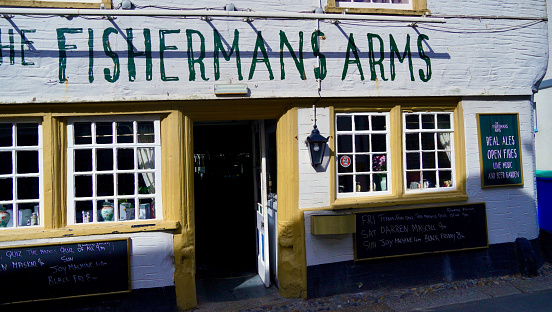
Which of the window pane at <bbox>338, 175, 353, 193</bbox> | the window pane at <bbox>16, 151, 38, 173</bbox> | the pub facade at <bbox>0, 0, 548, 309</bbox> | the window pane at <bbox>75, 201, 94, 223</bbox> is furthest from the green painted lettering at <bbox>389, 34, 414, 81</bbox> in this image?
the window pane at <bbox>16, 151, 38, 173</bbox>

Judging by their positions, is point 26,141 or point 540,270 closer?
point 26,141

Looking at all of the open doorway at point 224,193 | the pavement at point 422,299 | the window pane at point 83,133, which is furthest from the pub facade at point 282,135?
the open doorway at point 224,193

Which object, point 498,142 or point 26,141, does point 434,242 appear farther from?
point 26,141

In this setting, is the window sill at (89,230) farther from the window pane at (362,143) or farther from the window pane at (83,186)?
the window pane at (362,143)

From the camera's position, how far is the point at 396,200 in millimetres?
6242

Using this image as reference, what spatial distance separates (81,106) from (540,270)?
725 centimetres

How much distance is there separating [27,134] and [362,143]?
4463mm

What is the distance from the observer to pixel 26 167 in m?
5.35

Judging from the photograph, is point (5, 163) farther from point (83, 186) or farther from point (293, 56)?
point (293, 56)

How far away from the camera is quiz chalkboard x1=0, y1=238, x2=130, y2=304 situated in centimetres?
510

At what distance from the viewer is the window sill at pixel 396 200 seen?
19.8 feet

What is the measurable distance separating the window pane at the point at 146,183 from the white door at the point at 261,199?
167 centimetres

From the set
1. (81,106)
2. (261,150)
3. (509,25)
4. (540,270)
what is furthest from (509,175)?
(81,106)

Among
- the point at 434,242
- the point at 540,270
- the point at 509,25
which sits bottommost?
the point at 540,270
